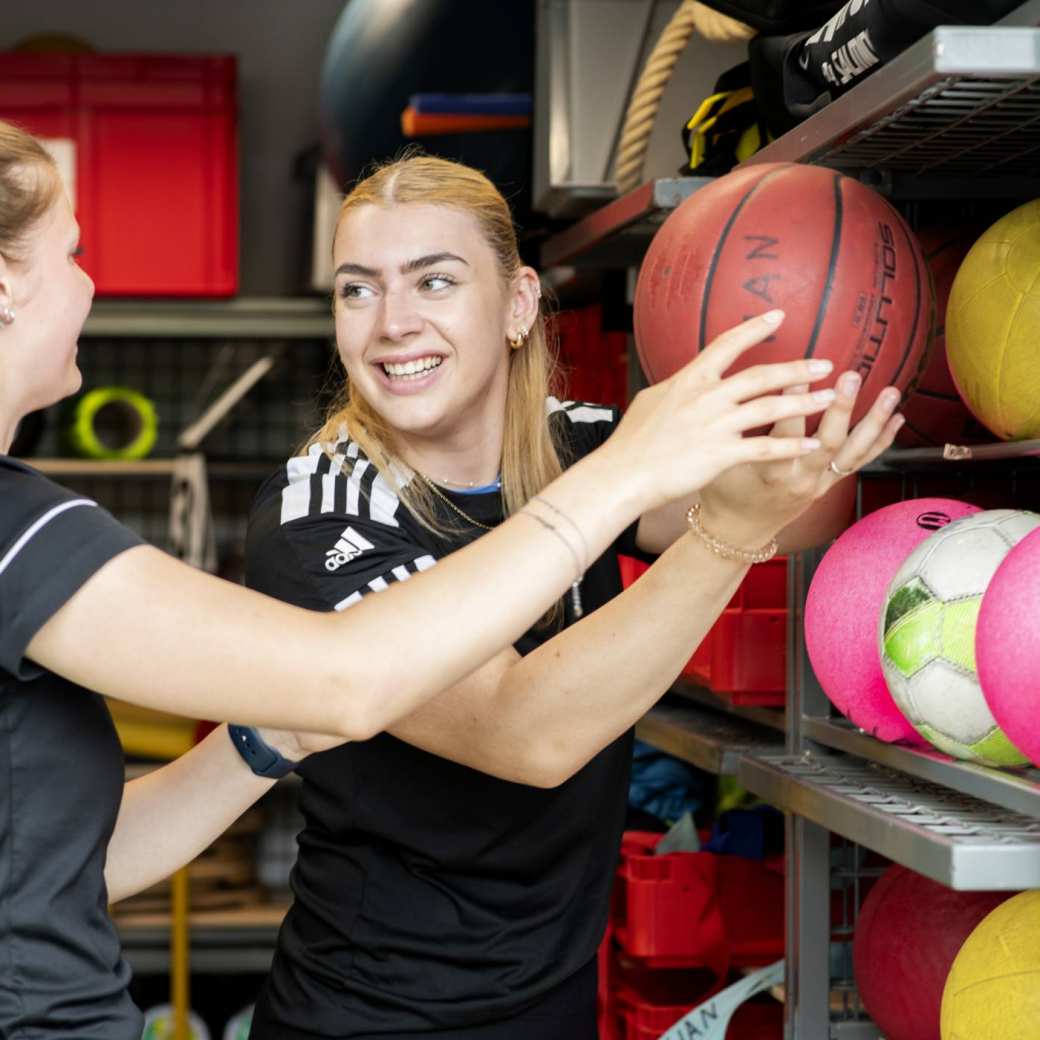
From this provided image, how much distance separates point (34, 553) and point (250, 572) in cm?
63

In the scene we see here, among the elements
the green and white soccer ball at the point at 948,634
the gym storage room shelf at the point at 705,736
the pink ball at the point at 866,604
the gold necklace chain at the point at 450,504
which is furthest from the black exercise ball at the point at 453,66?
the green and white soccer ball at the point at 948,634

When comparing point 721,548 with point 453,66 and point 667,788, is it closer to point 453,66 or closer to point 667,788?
point 667,788

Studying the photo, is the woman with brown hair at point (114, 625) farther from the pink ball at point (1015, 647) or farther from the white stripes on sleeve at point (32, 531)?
the pink ball at point (1015, 647)

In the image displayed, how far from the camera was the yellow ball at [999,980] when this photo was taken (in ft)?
4.99

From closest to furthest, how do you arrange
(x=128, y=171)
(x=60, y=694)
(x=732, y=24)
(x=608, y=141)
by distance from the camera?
(x=60, y=694) → (x=732, y=24) → (x=608, y=141) → (x=128, y=171)

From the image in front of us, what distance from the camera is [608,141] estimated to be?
8.96 feet

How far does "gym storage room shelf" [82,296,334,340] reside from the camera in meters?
4.19

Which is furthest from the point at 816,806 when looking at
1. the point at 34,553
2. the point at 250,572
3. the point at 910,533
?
the point at 34,553

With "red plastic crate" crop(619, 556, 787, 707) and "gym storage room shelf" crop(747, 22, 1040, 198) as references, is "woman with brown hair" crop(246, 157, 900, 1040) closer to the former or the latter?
"red plastic crate" crop(619, 556, 787, 707)

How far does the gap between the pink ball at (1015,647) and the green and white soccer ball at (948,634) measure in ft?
0.27

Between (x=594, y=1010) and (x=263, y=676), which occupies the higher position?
(x=263, y=676)

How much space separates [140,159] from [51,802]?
3188mm

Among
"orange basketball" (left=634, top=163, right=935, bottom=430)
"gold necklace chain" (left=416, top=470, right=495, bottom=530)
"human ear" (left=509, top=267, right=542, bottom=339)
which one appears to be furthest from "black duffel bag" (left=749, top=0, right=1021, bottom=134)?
"gold necklace chain" (left=416, top=470, right=495, bottom=530)

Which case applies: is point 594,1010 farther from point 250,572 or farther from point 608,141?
point 608,141
